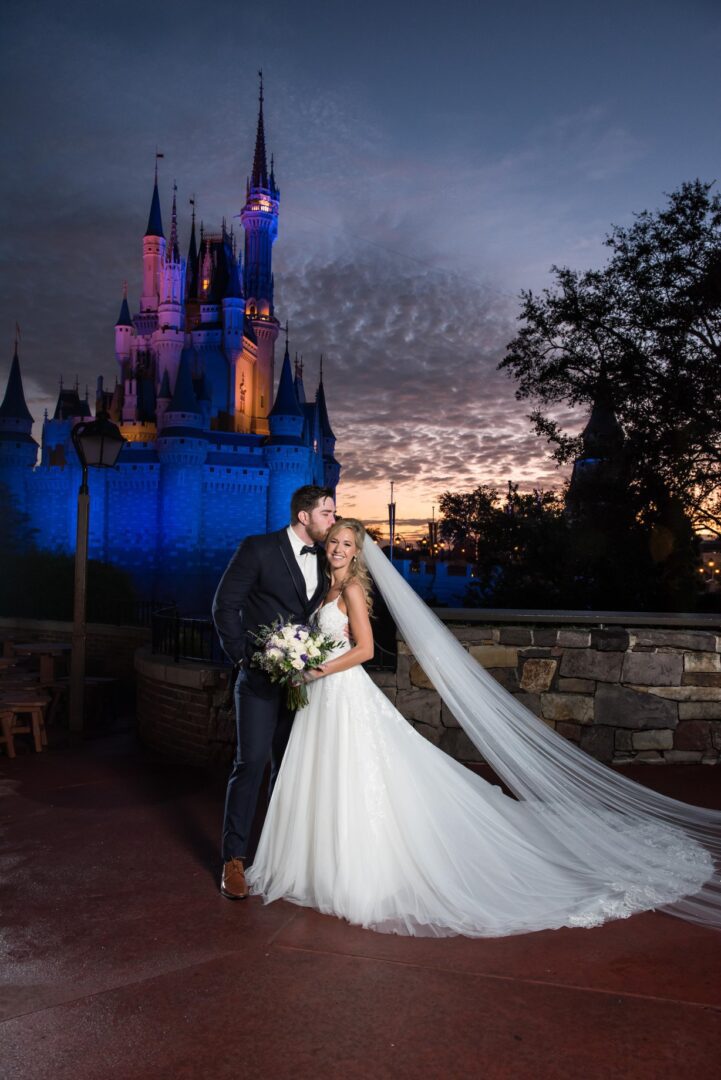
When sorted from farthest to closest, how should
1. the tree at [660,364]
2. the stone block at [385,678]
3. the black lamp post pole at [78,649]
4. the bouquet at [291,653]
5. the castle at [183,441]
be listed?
the castle at [183,441]
the tree at [660,364]
the black lamp post pole at [78,649]
the stone block at [385,678]
the bouquet at [291,653]

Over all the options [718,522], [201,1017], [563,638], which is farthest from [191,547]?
[201,1017]

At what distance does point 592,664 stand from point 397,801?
3317mm

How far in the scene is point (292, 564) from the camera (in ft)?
14.8

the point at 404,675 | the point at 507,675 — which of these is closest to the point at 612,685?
the point at 507,675

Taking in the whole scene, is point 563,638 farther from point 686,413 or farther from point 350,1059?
point 686,413

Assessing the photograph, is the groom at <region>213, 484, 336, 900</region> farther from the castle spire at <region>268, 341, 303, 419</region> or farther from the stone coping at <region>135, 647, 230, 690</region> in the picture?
the castle spire at <region>268, 341, 303, 419</region>

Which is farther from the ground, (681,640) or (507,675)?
(681,640)

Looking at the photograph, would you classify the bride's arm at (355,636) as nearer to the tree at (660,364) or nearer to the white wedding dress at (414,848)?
the white wedding dress at (414,848)

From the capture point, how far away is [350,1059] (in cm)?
271

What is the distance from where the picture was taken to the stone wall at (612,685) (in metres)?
6.87

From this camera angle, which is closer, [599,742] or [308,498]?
[308,498]

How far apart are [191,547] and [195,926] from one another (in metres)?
49.2

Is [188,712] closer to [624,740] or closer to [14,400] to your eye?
[624,740]

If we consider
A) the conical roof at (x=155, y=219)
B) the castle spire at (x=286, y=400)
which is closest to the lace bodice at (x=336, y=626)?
the castle spire at (x=286, y=400)
